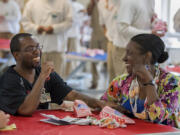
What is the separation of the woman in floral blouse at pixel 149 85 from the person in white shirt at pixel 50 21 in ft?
9.10

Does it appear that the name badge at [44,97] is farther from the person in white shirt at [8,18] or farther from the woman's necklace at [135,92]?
the person in white shirt at [8,18]

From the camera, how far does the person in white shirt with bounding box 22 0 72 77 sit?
5363mm

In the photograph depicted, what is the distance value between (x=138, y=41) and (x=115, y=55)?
2117 millimetres

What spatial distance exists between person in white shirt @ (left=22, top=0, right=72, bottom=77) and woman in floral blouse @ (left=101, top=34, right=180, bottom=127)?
2775mm

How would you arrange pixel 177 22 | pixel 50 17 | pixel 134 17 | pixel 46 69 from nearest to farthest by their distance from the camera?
1. pixel 46 69
2. pixel 177 22
3. pixel 134 17
4. pixel 50 17

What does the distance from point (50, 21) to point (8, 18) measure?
2.20m

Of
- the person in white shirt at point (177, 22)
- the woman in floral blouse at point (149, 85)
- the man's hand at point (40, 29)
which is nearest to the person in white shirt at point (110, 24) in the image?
the man's hand at point (40, 29)

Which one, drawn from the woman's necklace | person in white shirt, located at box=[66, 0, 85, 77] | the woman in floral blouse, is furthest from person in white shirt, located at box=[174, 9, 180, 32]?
person in white shirt, located at box=[66, 0, 85, 77]

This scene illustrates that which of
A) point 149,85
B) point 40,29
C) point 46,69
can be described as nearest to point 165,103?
point 149,85

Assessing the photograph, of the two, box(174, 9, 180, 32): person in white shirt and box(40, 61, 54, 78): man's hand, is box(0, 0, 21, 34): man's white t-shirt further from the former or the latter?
box(40, 61, 54, 78): man's hand

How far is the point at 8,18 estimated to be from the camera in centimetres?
738

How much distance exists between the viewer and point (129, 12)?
4.20m

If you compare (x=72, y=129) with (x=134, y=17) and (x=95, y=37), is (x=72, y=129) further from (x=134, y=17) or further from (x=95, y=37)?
(x=95, y=37)

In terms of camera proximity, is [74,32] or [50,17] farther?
[74,32]
